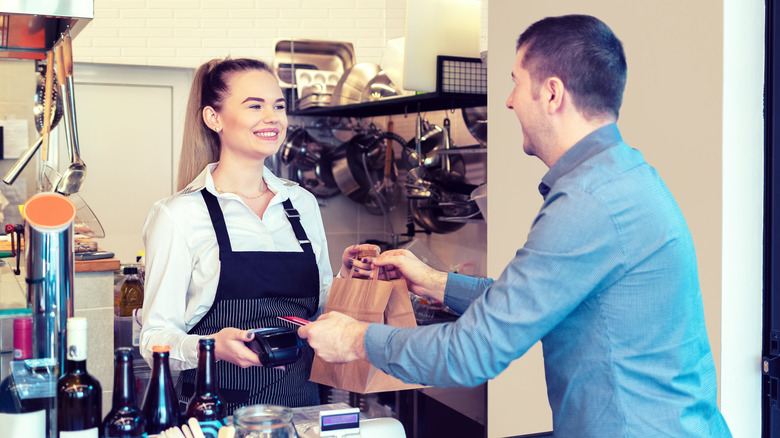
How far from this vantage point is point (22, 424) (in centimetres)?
113

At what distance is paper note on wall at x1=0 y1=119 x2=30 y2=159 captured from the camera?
5.45m

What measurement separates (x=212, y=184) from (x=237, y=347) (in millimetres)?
594

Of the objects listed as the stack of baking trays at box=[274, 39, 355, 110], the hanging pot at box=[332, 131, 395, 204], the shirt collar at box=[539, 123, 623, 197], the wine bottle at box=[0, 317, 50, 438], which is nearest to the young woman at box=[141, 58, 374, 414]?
the wine bottle at box=[0, 317, 50, 438]

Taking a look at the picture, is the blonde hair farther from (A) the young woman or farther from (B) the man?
(B) the man

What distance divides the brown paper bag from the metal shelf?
2.07 metres

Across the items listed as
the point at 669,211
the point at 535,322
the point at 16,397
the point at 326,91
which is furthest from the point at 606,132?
the point at 326,91

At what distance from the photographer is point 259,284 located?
6.36 ft

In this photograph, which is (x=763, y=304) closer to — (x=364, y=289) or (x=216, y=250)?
(x=364, y=289)

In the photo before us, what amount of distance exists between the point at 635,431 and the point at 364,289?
0.68 meters

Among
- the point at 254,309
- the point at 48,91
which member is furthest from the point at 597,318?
the point at 48,91

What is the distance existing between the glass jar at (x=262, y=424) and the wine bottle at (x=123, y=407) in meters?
0.16

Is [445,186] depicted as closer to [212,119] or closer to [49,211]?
[212,119]

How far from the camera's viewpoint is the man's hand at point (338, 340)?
1506 mm

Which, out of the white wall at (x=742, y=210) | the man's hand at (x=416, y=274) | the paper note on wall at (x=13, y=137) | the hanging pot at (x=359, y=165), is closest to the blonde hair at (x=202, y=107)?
the man's hand at (x=416, y=274)
